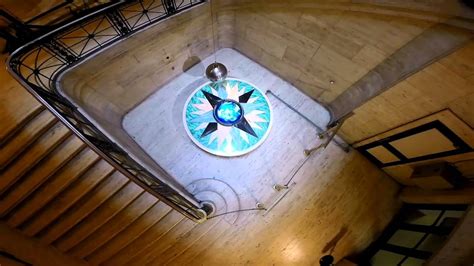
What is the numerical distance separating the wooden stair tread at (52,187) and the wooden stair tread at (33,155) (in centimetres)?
35

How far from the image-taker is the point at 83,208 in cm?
492

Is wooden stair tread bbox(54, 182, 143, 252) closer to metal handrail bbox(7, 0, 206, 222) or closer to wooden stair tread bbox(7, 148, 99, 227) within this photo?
metal handrail bbox(7, 0, 206, 222)

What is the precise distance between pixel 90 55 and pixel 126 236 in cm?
332

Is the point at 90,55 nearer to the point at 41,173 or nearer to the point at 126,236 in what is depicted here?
the point at 41,173

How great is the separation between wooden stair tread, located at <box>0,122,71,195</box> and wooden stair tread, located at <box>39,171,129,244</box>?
94cm

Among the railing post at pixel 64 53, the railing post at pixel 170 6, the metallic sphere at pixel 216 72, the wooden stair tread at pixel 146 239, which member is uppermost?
the railing post at pixel 170 6

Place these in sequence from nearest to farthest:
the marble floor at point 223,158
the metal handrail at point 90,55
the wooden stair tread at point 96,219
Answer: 1. the metal handrail at point 90,55
2. the wooden stair tread at point 96,219
3. the marble floor at point 223,158

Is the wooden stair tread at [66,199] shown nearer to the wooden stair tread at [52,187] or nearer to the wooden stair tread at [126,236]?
the wooden stair tread at [52,187]

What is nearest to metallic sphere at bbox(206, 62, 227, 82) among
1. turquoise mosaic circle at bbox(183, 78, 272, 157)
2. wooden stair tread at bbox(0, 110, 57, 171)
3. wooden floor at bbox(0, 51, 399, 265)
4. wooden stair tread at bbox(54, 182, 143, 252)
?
turquoise mosaic circle at bbox(183, 78, 272, 157)

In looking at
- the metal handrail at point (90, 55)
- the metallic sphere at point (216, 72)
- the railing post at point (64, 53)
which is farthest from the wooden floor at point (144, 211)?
the metallic sphere at point (216, 72)

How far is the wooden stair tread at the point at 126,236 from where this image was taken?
213 inches

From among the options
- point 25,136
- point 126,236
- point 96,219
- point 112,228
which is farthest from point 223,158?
point 25,136

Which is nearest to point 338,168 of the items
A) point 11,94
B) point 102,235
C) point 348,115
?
point 348,115

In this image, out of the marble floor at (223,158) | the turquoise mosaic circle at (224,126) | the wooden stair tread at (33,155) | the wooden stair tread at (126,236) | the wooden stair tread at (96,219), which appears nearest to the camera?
the wooden stair tread at (33,155)
